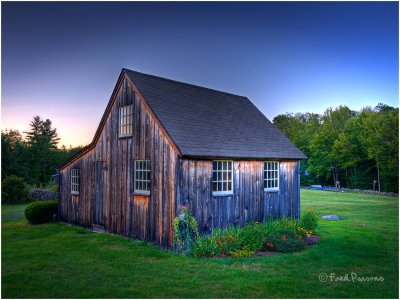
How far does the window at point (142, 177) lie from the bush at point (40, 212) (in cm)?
797

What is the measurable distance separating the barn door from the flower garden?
5548mm

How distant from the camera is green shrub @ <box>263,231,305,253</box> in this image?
1114 cm

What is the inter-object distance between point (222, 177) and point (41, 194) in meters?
24.8

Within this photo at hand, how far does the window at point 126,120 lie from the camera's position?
1350 cm

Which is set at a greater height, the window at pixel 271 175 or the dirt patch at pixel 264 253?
the window at pixel 271 175

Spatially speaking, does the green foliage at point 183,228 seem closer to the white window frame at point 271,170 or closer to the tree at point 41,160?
the white window frame at point 271,170

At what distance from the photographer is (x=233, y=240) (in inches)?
449

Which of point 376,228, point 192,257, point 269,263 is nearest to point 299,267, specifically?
point 269,263

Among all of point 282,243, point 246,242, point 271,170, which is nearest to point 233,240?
point 246,242

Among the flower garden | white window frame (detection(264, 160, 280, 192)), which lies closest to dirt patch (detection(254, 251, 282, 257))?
the flower garden

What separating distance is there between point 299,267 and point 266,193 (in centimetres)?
546

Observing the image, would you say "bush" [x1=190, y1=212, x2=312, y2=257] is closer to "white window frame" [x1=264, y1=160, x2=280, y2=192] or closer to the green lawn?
the green lawn

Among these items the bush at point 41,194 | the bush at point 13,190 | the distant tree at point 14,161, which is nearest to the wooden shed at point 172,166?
the bush at point 41,194

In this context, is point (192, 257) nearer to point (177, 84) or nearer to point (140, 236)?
point (140, 236)
